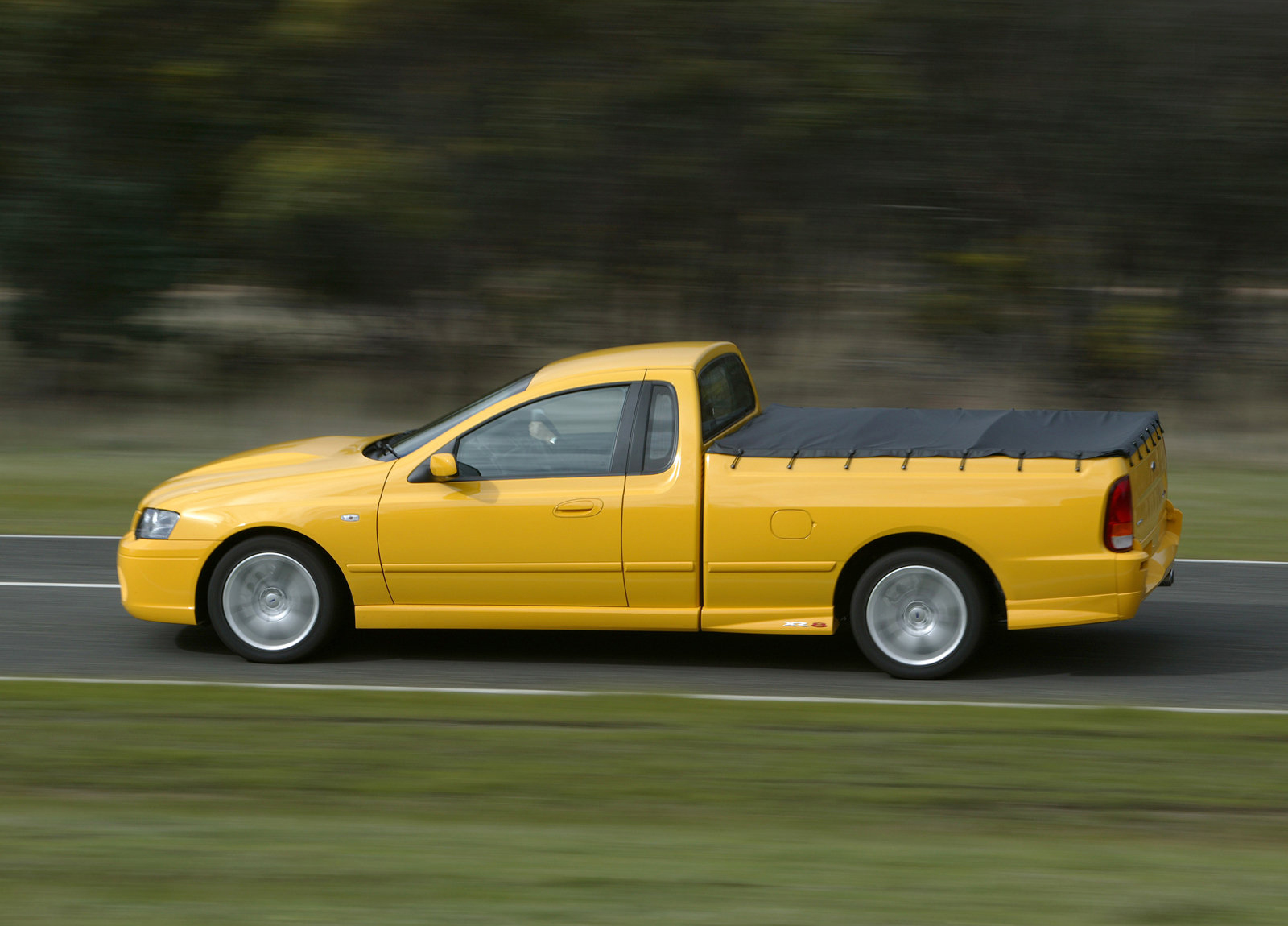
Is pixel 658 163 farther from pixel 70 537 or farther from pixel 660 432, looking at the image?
pixel 660 432

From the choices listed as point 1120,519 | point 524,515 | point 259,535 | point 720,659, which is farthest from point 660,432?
point 1120,519

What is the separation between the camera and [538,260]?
59.3 ft

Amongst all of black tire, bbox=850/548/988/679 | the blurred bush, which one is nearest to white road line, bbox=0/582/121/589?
black tire, bbox=850/548/988/679

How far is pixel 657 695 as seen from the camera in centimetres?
693

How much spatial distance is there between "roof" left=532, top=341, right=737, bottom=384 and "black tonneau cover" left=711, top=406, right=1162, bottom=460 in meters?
0.46

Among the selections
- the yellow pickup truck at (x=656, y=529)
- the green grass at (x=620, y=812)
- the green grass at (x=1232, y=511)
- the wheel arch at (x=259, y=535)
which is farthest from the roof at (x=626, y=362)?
the green grass at (x=1232, y=511)

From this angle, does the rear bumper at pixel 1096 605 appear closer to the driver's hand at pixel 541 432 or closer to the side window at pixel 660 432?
the side window at pixel 660 432

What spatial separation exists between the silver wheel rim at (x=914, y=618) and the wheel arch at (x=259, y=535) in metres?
2.63

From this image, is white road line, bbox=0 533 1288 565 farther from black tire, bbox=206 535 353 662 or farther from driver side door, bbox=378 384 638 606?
driver side door, bbox=378 384 638 606

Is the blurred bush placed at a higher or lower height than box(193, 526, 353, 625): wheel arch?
higher

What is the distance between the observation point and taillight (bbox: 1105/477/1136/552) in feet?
22.9

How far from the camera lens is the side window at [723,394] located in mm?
7637

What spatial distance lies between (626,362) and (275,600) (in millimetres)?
2151

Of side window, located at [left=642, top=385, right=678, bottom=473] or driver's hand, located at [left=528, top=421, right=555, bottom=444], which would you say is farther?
driver's hand, located at [left=528, top=421, right=555, bottom=444]
